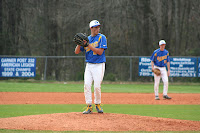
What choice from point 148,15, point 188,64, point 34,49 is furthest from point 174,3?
point 34,49

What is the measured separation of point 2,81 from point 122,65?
29.0 feet

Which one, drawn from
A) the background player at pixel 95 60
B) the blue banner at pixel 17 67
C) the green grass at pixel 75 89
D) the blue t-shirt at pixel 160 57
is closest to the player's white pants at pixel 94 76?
the background player at pixel 95 60

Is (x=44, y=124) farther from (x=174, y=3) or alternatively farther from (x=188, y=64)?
(x=174, y=3)

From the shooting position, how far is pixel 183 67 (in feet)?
71.4

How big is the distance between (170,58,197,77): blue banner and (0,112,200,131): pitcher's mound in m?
15.0

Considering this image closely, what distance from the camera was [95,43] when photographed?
7.47 meters

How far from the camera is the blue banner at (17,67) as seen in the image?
22203 mm

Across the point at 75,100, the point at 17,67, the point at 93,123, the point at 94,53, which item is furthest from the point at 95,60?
the point at 17,67

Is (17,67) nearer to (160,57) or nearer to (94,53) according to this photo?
(160,57)

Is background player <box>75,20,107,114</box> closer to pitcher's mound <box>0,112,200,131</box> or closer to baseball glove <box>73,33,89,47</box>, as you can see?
baseball glove <box>73,33,89,47</box>

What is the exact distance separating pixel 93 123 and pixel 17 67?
16840 millimetres

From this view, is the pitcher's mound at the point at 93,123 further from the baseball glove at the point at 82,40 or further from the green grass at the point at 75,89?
the green grass at the point at 75,89

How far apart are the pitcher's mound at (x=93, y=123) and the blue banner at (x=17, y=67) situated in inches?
617

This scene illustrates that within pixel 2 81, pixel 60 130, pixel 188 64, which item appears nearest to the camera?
pixel 60 130
